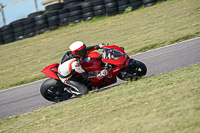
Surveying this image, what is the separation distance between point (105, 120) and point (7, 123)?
2660mm

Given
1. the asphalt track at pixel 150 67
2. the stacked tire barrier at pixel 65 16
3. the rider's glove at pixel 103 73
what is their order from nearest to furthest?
the rider's glove at pixel 103 73
the asphalt track at pixel 150 67
the stacked tire barrier at pixel 65 16

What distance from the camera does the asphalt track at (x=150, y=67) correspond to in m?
6.92

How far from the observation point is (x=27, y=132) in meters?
4.75

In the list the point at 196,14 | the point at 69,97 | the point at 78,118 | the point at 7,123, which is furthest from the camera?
the point at 196,14

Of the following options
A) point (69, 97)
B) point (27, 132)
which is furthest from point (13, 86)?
point (27, 132)

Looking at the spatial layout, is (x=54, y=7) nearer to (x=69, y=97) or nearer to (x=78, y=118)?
(x=69, y=97)

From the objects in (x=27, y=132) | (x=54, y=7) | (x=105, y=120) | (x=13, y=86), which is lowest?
(x=13, y=86)

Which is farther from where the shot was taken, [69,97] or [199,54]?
[199,54]

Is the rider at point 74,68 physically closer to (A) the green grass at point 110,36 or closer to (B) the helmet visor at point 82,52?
(B) the helmet visor at point 82,52

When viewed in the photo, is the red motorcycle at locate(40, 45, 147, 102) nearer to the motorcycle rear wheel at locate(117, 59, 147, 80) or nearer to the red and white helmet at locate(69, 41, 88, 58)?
the motorcycle rear wheel at locate(117, 59, 147, 80)

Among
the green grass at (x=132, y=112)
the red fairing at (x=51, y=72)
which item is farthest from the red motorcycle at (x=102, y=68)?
the green grass at (x=132, y=112)

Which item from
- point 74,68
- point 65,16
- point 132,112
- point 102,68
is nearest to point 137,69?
point 102,68

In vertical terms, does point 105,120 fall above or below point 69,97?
above

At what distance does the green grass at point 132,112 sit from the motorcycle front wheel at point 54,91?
66 cm
